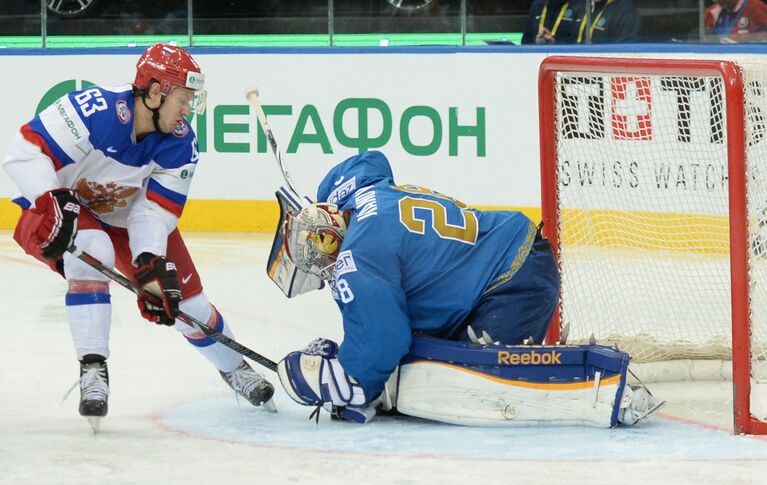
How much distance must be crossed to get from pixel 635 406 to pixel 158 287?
3.86ft

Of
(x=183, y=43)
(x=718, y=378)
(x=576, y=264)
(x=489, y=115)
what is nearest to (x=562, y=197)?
(x=576, y=264)

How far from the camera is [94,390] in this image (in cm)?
322

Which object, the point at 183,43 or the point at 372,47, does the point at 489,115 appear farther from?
the point at 183,43

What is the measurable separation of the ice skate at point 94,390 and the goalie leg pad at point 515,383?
72 cm

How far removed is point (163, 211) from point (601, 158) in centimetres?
174

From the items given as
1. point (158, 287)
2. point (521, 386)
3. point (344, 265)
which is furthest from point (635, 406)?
point (158, 287)

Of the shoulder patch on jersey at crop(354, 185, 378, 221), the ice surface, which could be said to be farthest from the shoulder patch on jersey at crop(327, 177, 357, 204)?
the ice surface

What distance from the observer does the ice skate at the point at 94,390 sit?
10.5 ft

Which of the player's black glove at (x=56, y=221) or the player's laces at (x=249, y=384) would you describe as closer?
the player's black glove at (x=56, y=221)

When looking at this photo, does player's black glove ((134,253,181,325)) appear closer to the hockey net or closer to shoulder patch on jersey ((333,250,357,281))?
shoulder patch on jersey ((333,250,357,281))

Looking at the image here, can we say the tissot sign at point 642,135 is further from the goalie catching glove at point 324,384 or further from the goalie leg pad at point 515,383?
the goalie catching glove at point 324,384

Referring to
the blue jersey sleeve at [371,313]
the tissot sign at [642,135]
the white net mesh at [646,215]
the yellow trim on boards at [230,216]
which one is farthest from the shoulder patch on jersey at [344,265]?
the yellow trim on boards at [230,216]

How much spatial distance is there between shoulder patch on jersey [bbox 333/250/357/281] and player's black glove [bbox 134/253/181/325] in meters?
0.40

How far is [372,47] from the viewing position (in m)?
6.82
